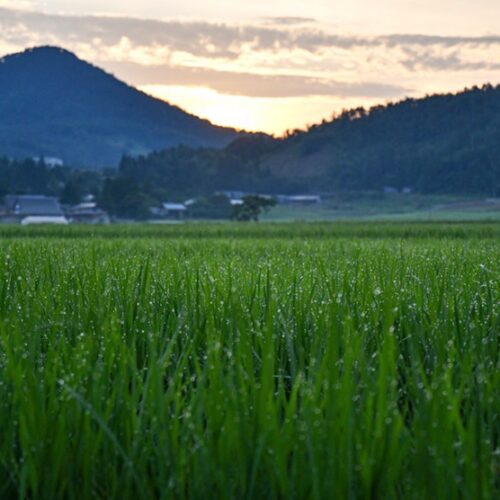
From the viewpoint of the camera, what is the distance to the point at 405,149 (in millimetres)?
123250

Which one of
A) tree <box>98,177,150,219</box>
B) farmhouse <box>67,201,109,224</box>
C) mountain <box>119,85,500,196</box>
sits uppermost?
mountain <box>119,85,500,196</box>

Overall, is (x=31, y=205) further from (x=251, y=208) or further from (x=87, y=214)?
(x=251, y=208)

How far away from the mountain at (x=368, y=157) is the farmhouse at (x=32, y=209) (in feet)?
51.8

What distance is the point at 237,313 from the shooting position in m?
2.30

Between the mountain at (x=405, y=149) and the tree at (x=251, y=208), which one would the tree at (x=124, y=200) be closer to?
the tree at (x=251, y=208)

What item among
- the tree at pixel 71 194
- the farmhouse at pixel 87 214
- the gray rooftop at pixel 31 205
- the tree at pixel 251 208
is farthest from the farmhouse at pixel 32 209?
the tree at pixel 251 208

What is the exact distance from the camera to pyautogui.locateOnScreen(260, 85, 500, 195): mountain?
113 m

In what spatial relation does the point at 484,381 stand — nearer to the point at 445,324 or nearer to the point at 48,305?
the point at 445,324

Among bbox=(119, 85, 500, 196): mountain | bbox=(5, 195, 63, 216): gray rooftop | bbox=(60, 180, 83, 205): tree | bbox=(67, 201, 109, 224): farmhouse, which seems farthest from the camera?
bbox=(119, 85, 500, 196): mountain

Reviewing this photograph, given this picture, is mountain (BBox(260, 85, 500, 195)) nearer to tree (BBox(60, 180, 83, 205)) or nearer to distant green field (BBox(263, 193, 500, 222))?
distant green field (BBox(263, 193, 500, 222))

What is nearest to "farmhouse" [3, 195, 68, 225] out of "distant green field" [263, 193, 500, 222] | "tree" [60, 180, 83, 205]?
"tree" [60, 180, 83, 205]

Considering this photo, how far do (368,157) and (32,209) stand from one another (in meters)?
54.9

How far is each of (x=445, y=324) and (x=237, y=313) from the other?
0.69 metres

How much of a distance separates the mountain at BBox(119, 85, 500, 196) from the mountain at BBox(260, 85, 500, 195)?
141 mm
